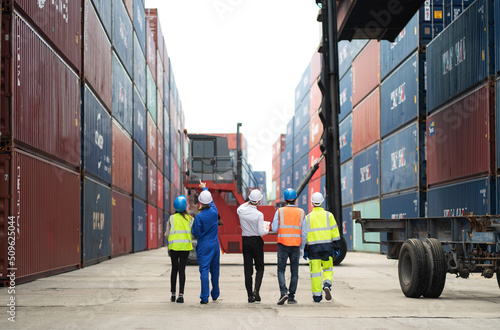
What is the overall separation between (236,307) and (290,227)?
150 centimetres

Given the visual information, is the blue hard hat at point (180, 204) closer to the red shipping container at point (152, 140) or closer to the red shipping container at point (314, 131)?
the red shipping container at point (152, 140)

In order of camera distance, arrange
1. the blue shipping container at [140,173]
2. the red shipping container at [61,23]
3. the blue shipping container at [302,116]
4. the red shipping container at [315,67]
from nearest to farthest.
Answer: the red shipping container at [61,23] < the blue shipping container at [140,173] < the red shipping container at [315,67] < the blue shipping container at [302,116]

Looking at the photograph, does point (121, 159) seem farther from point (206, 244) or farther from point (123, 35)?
point (206, 244)

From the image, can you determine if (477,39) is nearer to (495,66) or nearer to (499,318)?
(495,66)

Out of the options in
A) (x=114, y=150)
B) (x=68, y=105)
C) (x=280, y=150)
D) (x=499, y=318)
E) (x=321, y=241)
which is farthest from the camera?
(x=280, y=150)

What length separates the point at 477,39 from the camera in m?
17.9

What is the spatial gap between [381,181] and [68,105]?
15836 millimetres

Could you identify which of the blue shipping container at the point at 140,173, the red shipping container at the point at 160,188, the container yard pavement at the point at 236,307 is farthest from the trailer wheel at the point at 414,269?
the red shipping container at the point at 160,188

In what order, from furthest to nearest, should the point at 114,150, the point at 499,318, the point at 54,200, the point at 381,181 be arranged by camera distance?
the point at 381,181 → the point at 114,150 → the point at 54,200 → the point at 499,318

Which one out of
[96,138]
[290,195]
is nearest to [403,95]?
[96,138]

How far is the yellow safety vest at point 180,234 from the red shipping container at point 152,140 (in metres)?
25.6

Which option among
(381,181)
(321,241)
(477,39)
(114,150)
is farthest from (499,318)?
(381,181)

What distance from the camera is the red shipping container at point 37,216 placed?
11398 millimetres

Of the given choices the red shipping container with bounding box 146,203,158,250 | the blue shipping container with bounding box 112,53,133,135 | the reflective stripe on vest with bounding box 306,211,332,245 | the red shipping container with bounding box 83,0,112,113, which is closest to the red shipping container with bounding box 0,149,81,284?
the red shipping container with bounding box 83,0,112,113
